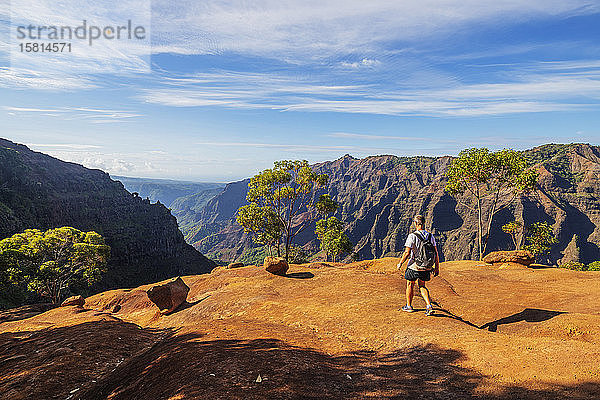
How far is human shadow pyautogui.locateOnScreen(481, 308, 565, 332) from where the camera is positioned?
11506 mm

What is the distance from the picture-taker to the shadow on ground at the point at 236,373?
258 inches

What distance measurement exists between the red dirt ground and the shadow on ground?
1.5 inches

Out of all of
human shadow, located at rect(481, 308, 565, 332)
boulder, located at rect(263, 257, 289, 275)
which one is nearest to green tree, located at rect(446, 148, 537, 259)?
boulder, located at rect(263, 257, 289, 275)

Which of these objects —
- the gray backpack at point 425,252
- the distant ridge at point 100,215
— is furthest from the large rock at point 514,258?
the distant ridge at point 100,215

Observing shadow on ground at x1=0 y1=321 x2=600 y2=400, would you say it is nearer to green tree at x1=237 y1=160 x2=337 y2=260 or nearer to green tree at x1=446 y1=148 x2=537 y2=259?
green tree at x1=237 y1=160 x2=337 y2=260

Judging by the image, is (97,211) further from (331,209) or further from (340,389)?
(340,389)

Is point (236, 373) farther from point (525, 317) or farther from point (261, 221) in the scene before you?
point (261, 221)

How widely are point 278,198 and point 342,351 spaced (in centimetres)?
3312

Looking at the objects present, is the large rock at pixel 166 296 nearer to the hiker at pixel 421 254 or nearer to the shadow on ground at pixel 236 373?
the shadow on ground at pixel 236 373

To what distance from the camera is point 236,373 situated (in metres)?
7.45

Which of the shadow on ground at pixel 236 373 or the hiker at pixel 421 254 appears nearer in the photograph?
the shadow on ground at pixel 236 373

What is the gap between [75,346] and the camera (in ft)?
38.8

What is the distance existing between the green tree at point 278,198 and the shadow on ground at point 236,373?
29.0m

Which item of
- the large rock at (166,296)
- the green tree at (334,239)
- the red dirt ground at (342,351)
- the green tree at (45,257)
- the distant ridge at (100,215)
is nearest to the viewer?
the red dirt ground at (342,351)
